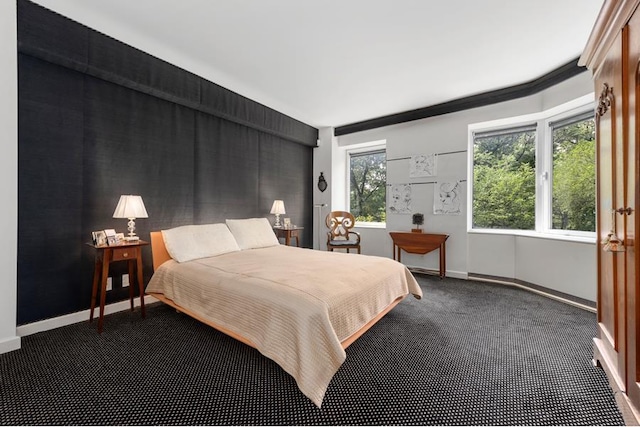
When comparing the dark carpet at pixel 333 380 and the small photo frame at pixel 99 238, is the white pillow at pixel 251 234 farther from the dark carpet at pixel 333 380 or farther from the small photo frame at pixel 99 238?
the small photo frame at pixel 99 238

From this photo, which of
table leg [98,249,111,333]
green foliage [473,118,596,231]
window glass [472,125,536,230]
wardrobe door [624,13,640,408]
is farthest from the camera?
window glass [472,125,536,230]

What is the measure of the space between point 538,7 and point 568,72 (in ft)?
4.32

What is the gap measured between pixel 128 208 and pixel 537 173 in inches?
187

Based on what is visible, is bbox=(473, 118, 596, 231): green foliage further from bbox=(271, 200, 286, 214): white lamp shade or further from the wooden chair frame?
bbox=(271, 200, 286, 214): white lamp shade

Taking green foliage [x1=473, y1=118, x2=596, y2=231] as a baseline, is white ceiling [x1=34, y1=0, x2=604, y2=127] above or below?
above

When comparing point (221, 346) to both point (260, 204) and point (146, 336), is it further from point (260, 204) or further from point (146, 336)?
point (260, 204)

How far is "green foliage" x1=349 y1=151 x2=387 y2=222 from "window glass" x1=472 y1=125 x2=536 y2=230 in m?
1.49

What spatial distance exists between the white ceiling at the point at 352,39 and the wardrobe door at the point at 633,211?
45.8 inches

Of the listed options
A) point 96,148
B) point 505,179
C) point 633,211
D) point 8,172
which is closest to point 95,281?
point 8,172

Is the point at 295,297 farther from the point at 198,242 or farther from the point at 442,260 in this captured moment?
the point at 442,260

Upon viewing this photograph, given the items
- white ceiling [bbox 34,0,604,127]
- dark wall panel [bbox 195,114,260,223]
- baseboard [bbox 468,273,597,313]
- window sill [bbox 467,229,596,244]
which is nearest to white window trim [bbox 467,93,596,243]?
window sill [bbox 467,229,596,244]

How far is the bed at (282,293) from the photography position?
156cm

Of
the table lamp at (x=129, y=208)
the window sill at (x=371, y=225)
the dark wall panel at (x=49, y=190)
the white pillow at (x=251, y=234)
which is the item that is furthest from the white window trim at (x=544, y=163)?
the dark wall panel at (x=49, y=190)

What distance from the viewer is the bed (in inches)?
61.5
